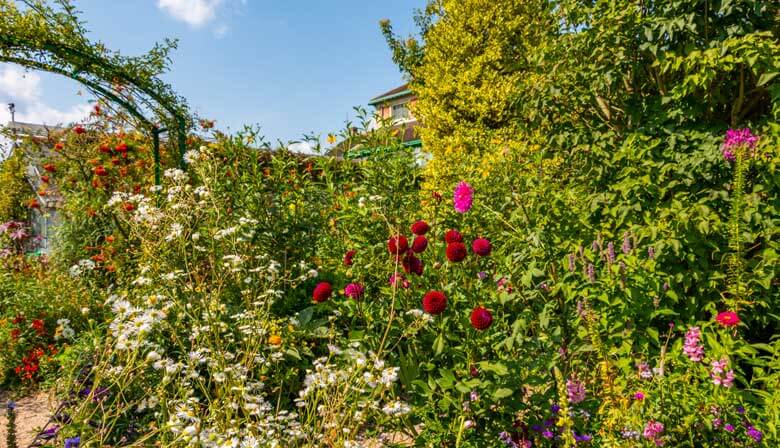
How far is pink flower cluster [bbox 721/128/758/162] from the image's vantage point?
2215mm

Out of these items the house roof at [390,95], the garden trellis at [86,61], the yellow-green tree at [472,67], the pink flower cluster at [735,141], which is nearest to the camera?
the pink flower cluster at [735,141]

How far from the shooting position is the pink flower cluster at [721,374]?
1.84 metres

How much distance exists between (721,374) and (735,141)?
3.90ft

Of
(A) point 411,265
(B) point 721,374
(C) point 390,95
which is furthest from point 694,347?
(C) point 390,95

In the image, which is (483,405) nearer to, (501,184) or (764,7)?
(501,184)

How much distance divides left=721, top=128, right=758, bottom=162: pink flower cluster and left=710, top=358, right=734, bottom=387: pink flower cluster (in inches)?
41.6

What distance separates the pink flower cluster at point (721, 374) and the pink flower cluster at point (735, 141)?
1.06m

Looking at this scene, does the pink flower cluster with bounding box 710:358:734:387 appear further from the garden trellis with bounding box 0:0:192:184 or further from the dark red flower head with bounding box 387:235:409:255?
the garden trellis with bounding box 0:0:192:184

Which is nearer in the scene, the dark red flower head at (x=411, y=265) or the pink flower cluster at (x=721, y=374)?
the pink flower cluster at (x=721, y=374)

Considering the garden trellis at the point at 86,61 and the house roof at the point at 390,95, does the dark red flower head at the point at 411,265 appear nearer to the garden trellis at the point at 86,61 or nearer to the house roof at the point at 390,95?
the garden trellis at the point at 86,61

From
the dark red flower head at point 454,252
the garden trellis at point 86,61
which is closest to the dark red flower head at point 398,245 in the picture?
the dark red flower head at point 454,252

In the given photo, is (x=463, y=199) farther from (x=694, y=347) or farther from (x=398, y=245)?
(x=694, y=347)

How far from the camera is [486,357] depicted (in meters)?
2.17

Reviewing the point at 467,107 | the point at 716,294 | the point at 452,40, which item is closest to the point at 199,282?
the point at 716,294
